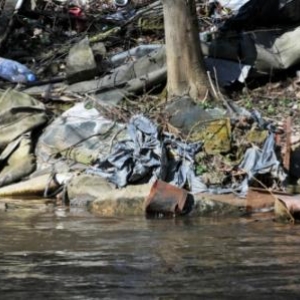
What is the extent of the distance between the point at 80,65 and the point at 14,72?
129 centimetres

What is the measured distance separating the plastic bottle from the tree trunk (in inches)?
106

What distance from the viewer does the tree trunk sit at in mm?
10297

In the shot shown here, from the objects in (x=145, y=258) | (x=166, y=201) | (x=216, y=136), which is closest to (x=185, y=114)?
(x=216, y=136)

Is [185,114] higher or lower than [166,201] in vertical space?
higher

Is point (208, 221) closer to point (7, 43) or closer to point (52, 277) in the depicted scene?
point (52, 277)

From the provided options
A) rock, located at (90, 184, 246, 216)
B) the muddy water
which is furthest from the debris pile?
the muddy water

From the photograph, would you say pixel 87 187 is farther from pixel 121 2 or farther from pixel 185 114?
pixel 121 2

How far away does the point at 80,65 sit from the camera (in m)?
11.6

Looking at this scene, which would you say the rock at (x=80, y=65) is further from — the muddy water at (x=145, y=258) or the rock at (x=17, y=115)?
the muddy water at (x=145, y=258)

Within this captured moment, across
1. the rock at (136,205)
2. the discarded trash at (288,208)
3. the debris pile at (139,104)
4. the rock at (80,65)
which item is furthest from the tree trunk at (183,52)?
the discarded trash at (288,208)

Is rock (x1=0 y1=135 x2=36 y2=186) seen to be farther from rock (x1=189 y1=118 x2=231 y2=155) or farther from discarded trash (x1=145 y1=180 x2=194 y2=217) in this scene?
discarded trash (x1=145 y1=180 x2=194 y2=217)

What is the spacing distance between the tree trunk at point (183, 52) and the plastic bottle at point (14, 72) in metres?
2.69

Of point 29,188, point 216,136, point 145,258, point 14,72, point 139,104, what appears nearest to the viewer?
point 145,258

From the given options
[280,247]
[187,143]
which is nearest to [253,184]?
[187,143]
